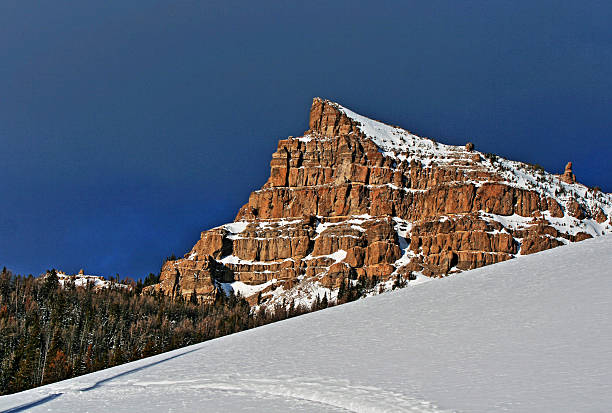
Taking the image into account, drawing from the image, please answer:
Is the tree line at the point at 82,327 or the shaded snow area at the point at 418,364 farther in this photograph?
the tree line at the point at 82,327

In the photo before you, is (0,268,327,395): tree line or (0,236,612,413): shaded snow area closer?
(0,236,612,413): shaded snow area

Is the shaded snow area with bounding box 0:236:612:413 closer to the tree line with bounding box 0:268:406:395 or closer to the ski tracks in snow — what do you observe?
the ski tracks in snow

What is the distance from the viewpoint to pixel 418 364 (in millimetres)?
19953

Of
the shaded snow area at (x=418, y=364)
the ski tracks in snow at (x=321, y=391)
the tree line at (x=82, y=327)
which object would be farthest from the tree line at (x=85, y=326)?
the ski tracks in snow at (x=321, y=391)

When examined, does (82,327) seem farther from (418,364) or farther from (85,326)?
(418,364)

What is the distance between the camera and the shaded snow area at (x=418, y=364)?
15469 millimetres

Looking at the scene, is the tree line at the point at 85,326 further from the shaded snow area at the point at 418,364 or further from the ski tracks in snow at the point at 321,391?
the ski tracks in snow at the point at 321,391

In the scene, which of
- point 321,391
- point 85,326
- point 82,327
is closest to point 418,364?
point 321,391

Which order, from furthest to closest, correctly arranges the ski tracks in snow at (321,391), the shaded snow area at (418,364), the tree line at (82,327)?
the tree line at (82,327), the shaded snow area at (418,364), the ski tracks in snow at (321,391)

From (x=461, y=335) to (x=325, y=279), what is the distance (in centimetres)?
16704

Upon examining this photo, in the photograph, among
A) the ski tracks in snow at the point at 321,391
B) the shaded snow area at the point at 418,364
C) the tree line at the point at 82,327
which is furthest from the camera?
the tree line at the point at 82,327

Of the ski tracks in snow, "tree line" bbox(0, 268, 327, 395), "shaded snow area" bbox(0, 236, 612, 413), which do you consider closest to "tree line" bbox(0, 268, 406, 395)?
"tree line" bbox(0, 268, 327, 395)

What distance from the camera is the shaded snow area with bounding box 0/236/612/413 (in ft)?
50.8

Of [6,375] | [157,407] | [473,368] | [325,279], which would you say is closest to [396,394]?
[473,368]
